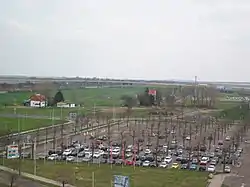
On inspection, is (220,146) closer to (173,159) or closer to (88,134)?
(173,159)

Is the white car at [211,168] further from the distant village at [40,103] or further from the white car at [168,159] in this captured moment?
the distant village at [40,103]

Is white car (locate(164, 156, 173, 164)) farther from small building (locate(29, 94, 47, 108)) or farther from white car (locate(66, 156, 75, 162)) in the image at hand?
small building (locate(29, 94, 47, 108))

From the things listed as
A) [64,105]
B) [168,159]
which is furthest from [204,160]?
[64,105]

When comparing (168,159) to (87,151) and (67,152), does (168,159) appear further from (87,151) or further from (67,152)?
(67,152)

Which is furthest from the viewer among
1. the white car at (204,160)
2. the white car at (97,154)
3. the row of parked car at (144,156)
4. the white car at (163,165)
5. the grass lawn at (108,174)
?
the white car at (97,154)

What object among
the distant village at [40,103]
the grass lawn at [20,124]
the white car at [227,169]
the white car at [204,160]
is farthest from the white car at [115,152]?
the distant village at [40,103]

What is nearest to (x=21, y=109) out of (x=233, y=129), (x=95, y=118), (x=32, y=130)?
(x=95, y=118)

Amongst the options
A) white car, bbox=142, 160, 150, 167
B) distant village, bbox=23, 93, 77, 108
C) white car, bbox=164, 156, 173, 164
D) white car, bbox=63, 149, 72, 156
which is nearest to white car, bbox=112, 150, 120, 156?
white car, bbox=63, 149, 72, 156
